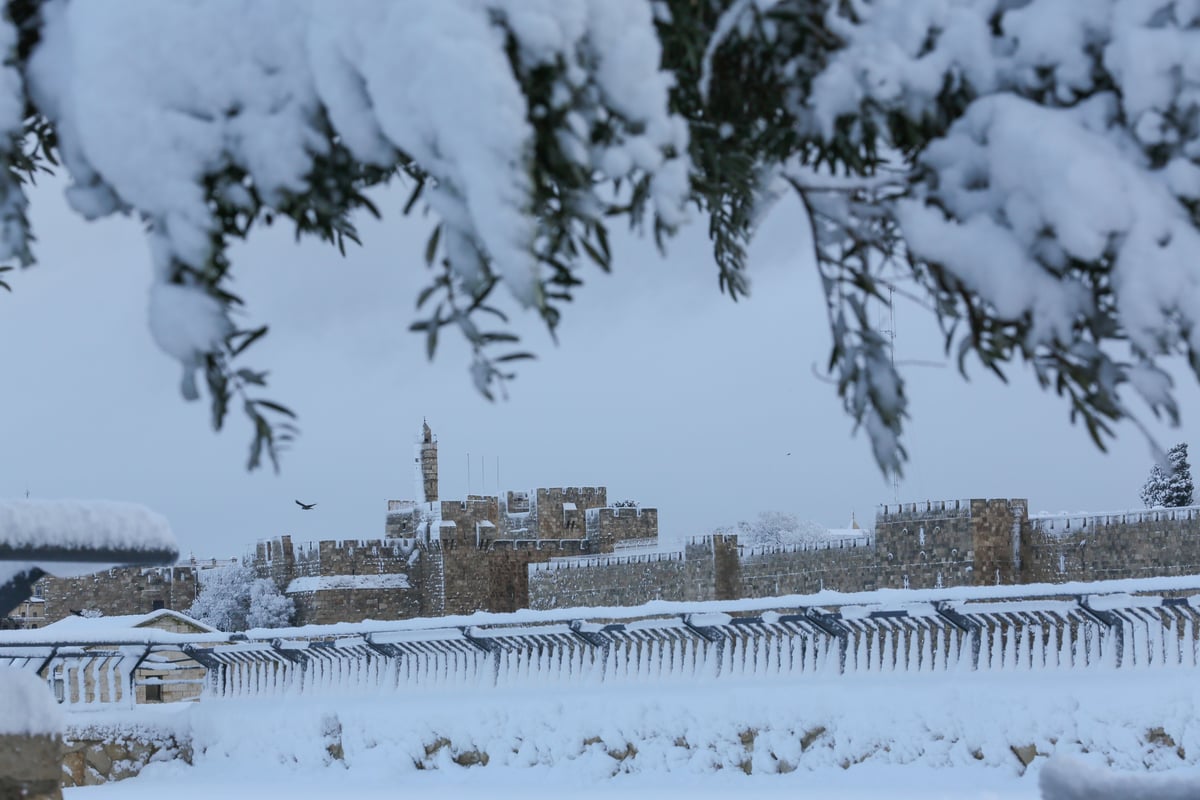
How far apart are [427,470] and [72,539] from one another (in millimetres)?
36604

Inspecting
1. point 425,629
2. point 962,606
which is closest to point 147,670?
point 425,629

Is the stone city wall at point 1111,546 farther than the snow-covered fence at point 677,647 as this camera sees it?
Yes

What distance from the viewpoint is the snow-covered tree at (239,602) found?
37062 mm

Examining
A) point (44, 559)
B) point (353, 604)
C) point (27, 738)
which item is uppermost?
point (44, 559)

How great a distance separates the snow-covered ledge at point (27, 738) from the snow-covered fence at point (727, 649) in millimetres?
4387

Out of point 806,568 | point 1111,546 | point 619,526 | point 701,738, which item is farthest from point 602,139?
point 619,526

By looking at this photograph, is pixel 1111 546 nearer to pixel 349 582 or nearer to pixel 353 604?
pixel 353 604

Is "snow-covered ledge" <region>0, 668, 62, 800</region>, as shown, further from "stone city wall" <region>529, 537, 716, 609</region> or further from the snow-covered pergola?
"stone city wall" <region>529, 537, 716, 609</region>

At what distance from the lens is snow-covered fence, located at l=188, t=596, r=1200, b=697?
23.3 ft

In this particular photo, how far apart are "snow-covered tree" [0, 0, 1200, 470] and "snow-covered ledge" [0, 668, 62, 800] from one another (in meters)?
1.66

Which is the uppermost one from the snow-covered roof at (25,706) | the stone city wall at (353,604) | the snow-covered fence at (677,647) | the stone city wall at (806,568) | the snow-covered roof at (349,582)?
the snow-covered roof at (25,706)

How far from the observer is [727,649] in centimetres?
841

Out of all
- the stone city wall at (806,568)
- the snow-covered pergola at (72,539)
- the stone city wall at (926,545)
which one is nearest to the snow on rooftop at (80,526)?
the snow-covered pergola at (72,539)

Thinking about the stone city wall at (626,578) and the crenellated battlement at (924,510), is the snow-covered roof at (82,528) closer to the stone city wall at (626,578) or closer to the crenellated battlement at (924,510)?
the crenellated battlement at (924,510)
